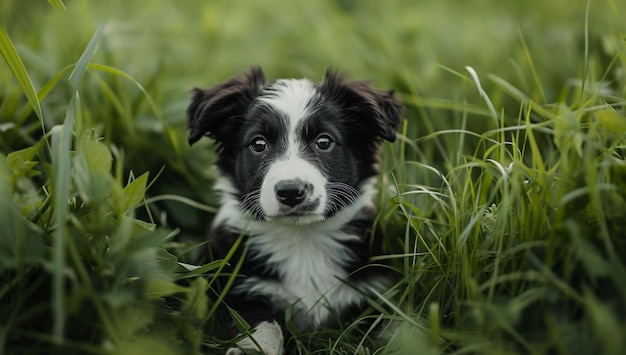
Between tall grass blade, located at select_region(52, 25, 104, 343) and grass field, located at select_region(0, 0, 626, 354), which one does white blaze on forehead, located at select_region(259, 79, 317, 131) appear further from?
tall grass blade, located at select_region(52, 25, 104, 343)

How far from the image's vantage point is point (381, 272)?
3557 mm

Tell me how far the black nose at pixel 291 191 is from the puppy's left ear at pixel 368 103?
615 mm

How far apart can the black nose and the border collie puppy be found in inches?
2.1

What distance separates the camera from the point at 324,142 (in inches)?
140

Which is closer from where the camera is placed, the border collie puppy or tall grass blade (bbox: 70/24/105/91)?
tall grass blade (bbox: 70/24/105/91)

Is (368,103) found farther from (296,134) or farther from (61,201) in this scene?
(61,201)

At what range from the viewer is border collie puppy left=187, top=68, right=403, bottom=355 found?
3434mm

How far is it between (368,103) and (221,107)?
0.81m

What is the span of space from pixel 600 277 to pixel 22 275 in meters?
2.13

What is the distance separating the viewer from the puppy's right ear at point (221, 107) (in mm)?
3617

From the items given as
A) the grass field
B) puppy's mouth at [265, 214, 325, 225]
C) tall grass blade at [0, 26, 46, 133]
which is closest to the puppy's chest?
the grass field

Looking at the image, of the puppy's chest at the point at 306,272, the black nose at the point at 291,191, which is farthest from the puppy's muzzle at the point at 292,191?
the puppy's chest at the point at 306,272

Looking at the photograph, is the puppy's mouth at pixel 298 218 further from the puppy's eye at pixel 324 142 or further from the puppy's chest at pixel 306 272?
the puppy's eye at pixel 324 142

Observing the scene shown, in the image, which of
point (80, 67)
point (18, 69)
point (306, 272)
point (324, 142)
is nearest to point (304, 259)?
point (306, 272)
